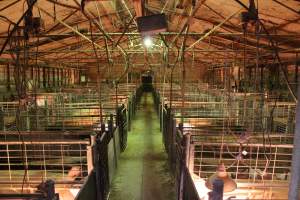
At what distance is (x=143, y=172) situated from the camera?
586 cm

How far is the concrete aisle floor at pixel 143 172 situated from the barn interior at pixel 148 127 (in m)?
0.02

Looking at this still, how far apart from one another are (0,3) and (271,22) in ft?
16.4

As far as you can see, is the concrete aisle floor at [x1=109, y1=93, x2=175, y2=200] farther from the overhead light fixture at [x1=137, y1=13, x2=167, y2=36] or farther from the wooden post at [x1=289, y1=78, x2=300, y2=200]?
the wooden post at [x1=289, y1=78, x2=300, y2=200]

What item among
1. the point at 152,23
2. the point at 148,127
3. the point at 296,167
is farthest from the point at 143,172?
the point at 296,167

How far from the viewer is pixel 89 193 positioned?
9.52ft

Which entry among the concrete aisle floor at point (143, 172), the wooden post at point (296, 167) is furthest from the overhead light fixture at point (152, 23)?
the concrete aisle floor at point (143, 172)

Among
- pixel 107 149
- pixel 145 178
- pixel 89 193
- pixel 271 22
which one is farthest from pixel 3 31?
pixel 271 22

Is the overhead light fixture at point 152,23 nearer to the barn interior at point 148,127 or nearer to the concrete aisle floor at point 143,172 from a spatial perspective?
the barn interior at point 148,127

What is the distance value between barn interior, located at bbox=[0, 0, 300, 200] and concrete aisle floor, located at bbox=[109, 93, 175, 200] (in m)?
0.02

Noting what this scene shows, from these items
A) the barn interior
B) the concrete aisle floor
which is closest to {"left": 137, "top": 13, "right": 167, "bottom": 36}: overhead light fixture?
the barn interior

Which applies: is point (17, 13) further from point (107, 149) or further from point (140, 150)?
point (140, 150)

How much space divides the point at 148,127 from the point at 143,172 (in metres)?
4.30

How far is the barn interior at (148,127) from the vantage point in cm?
258

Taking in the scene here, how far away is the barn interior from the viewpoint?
2.58m
